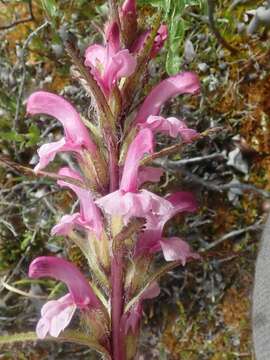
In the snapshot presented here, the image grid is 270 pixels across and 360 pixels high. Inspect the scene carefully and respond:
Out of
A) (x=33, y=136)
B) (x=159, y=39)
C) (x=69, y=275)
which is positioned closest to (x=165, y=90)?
(x=159, y=39)

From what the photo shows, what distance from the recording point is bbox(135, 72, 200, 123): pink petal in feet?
3.52

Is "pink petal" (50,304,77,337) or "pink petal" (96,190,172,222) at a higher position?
"pink petal" (96,190,172,222)

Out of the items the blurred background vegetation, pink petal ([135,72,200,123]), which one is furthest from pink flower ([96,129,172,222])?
the blurred background vegetation

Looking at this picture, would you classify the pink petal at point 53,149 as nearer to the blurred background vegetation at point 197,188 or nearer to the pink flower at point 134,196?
the pink flower at point 134,196

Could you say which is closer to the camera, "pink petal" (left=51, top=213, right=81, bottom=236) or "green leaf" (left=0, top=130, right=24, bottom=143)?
"pink petal" (left=51, top=213, right=81, bottom=236)

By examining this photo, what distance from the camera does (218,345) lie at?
1.51 metres

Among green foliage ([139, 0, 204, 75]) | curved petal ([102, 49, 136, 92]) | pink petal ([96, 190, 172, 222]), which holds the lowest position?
pink petal ([96, 190, 172, 222])

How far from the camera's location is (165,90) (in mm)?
1081

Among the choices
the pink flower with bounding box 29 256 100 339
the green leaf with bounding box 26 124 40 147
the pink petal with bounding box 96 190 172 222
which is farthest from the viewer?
the green leaf with bounding box 26 124 40 147

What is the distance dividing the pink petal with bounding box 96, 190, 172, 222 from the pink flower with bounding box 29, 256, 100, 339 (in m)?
0.18

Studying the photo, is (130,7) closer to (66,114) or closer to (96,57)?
(96,57)

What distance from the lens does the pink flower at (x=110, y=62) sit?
957 mm

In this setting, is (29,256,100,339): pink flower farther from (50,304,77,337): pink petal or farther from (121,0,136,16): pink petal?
(121,0,136,16): pink petal

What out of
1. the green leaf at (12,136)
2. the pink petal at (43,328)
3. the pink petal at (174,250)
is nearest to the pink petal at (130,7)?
the pink petal at (174,250)
